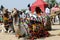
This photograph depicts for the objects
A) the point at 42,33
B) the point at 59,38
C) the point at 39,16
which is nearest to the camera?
the point at 59,38

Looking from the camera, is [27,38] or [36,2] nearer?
[27,38]

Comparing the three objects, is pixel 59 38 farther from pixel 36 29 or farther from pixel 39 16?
pixel 39 16

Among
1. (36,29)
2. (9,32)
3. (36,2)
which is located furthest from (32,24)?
(36,2)

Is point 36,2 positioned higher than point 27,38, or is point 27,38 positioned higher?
point 36,2

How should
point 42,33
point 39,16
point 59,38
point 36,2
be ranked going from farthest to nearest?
point 36,2 < point 39,16 < point 42,33 < point 59,38

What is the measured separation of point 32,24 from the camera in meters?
11.8

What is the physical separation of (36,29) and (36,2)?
12.4m

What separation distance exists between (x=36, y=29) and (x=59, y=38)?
1208 millimetres

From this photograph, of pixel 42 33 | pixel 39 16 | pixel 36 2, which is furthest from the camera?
pixel 36 2

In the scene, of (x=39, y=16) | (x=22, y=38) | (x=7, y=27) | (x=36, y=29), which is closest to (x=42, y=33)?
(x=36, y=29)

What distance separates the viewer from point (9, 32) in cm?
1426

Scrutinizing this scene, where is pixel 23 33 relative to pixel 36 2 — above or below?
below

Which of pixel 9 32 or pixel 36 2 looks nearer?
pixel 9 32

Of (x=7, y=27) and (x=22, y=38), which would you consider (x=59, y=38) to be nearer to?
(x=22, y=38)
